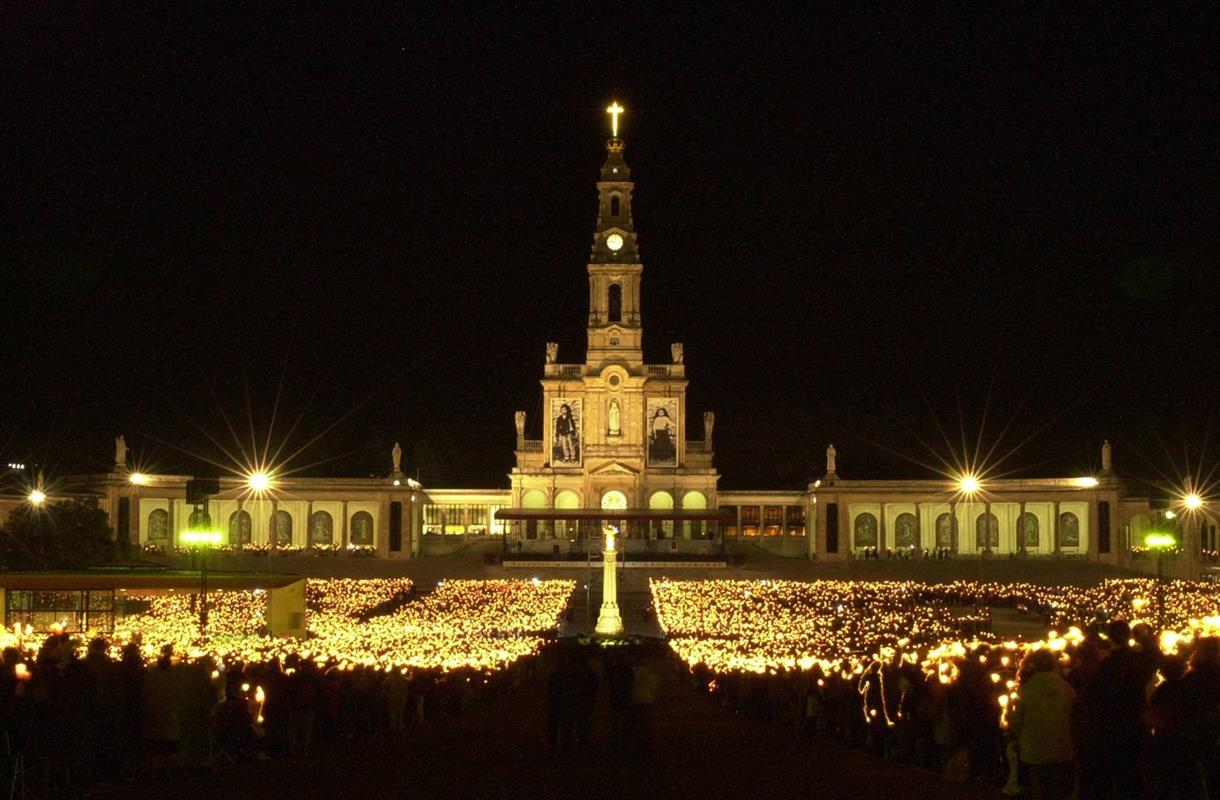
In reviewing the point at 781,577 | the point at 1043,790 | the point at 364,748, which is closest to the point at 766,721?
the point at 364,748

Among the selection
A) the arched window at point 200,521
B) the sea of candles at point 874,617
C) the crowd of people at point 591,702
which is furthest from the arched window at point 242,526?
the crowd of people at point 591,702

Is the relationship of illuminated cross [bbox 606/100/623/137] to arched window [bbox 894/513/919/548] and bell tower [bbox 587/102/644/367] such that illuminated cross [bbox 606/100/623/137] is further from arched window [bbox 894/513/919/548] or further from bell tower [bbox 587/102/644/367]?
arched window [bbox 894/513/919/548]

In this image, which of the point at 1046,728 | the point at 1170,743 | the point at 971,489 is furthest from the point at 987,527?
the point at 1170,743

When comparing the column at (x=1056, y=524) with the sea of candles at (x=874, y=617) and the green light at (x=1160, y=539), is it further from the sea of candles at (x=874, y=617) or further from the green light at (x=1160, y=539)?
the green light at (x=1160, y=539)

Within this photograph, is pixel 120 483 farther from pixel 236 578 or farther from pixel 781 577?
pixel 236 578

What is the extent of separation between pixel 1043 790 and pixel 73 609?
1184 inches

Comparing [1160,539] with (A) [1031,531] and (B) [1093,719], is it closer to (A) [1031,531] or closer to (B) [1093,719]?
(B) [1093,719]

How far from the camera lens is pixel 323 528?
10119cm

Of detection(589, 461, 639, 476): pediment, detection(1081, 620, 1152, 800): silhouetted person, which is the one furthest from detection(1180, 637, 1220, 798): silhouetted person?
detection(589, 461, 639, 476): pediment

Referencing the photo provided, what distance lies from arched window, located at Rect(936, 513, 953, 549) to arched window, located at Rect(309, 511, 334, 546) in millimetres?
35790

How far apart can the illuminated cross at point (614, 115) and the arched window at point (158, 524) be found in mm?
34484

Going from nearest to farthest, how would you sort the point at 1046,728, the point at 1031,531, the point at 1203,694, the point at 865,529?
the point at 1203,694 → the point at 1046,728 → the point at 1031,531 → the point at 865,529

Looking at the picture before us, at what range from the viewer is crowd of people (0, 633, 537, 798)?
45.4 feet

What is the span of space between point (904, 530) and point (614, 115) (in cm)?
3023
